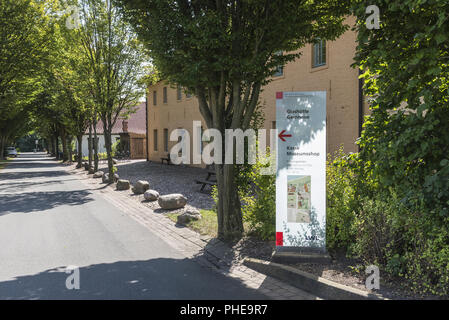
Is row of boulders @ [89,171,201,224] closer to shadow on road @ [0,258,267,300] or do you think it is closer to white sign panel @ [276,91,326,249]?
shadow on road @ [0,258,267,300]

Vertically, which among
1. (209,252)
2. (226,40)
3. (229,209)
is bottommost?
(209,252)

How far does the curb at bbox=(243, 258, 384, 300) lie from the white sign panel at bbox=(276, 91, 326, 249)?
1.43ft

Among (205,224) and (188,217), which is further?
(188,217)

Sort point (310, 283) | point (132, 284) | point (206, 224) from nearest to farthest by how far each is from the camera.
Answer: point (310, 283), point (132, 284), point (206, 224)

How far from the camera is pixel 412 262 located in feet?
15.1

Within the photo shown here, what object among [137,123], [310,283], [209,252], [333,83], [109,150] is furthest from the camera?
[137,123]

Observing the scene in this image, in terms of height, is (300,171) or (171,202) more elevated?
(300,171)

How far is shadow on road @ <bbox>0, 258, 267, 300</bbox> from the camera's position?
15.1ft

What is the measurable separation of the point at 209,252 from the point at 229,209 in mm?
980

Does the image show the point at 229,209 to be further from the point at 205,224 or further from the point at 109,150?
the point at 109,150

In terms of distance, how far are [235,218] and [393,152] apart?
3298mm

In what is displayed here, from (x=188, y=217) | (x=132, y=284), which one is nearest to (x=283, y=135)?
(x=132, y=284)

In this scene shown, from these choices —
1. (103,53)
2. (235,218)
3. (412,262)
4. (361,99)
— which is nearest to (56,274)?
(235,218)

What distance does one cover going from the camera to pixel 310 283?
483 cm
